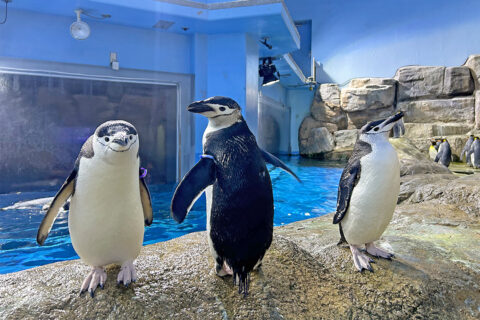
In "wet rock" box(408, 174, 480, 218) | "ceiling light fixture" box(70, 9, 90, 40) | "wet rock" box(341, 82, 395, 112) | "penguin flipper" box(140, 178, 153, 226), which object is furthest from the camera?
"wet rock" box(341, 82, 395, 112)

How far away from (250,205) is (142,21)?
192 inches

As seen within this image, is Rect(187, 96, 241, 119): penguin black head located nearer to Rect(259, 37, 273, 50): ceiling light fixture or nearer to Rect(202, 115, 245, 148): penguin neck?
Rect(202, 115, 245, 148): penguin neck

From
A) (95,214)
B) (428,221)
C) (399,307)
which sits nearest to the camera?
(95,214)

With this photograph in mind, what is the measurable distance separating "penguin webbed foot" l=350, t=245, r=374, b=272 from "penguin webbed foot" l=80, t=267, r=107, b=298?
1229 millimetres

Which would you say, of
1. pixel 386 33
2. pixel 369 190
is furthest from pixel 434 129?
pixel 369 190

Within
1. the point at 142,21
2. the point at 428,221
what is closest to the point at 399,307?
the point at 428,221

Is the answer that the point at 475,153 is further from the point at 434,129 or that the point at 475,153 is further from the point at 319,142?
the point at 319,142

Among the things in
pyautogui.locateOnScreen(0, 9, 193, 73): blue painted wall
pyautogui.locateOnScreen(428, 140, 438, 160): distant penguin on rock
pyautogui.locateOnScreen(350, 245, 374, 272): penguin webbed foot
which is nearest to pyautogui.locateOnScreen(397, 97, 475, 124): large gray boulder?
pyautogui.locateOnScreen(428, 140, 438, 160): distant penguin on rock

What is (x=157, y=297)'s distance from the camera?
1404mm

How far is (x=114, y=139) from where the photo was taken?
124cm

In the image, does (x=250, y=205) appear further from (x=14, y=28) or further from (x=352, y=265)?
(x=14, y=28)

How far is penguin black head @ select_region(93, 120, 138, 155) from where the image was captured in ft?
4.08

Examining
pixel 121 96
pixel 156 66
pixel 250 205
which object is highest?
pixel 156 66

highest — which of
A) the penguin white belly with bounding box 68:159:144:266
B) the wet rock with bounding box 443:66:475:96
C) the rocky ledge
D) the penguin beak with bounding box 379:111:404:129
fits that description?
the wet rock with bounding box 443:66:475:96
